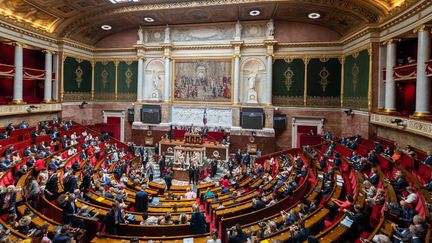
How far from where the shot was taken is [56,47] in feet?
65.8

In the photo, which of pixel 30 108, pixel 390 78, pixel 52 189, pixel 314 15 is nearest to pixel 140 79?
pixel 30 108

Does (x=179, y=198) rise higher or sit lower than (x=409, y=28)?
lower

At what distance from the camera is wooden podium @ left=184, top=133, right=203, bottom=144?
18719mm

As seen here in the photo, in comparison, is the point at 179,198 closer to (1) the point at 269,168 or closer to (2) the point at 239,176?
(2) the point at 239,176

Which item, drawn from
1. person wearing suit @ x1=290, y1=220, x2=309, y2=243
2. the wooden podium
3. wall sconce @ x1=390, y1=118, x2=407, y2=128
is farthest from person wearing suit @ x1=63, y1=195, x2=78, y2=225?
wall sconce @ x1=390, y1=118, x2=407, y2=128

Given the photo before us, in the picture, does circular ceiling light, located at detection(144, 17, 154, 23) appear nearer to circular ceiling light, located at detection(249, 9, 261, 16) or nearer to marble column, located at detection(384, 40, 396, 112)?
circular ceiling light, located at detection(249, 9, 261, 16)

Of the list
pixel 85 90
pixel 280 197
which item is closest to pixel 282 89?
pixel 280 197

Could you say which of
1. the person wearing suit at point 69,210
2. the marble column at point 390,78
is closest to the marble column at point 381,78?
the marble column at point 390,78

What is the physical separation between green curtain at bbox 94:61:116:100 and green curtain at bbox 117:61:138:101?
27.1 inches

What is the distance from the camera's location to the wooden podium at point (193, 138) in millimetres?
18719

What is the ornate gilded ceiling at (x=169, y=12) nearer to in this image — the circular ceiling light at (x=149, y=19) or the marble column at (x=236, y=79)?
the circular ceiling light at (x=149, y=19)

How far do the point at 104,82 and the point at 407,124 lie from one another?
22407mm

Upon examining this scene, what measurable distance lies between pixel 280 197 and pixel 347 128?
470 inches

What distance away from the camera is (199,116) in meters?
21.2
